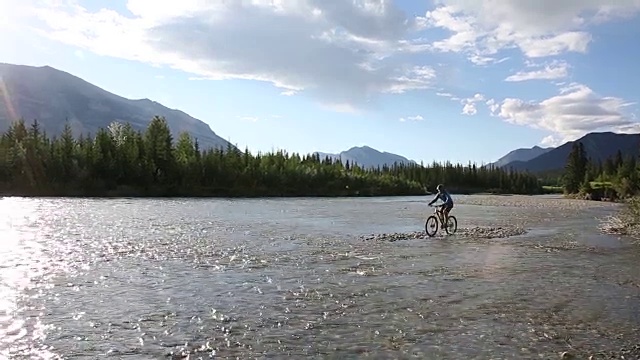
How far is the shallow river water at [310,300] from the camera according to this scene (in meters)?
11.1

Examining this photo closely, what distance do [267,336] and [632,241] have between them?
30427 mm

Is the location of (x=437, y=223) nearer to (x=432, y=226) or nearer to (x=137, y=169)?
(x=432, y=226)

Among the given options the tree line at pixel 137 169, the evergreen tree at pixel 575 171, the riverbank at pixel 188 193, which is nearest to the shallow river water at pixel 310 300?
the riverbank at pixel 188 193

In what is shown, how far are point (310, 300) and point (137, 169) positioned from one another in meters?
108

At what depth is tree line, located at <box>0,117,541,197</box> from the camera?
104375mm

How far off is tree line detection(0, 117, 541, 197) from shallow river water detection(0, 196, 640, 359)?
83.6 meters

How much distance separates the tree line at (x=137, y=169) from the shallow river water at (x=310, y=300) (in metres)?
83.6

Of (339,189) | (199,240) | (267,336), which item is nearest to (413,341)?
A: (267,336)

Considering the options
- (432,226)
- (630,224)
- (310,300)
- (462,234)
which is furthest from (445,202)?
(310,300)

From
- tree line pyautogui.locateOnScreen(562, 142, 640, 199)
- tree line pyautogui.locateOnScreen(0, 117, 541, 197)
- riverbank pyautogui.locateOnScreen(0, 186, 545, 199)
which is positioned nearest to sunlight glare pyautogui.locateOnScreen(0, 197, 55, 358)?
riverbank pyautogui.locateOnScreen(0, 186, 545, 199)

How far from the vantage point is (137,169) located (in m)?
116

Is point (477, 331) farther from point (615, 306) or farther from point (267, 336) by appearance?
point (615, 306)

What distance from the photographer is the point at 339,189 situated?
509ft

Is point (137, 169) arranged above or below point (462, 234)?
above
